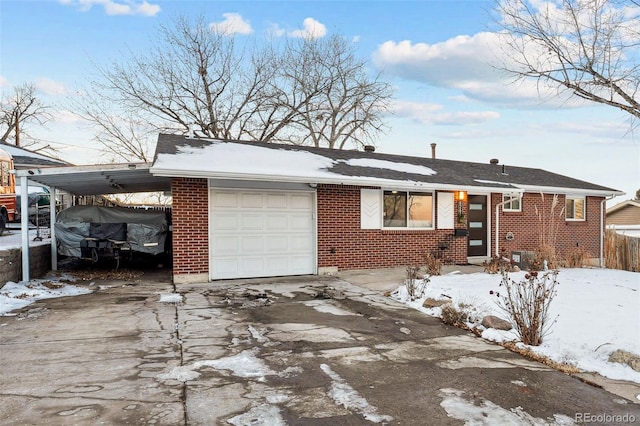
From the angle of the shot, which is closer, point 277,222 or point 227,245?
point 227,245

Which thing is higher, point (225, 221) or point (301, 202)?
point (301, 202)

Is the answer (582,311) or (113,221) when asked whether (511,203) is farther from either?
(113,221)

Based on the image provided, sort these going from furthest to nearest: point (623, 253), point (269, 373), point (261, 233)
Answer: point (623, 253)
point (261, 233)
point (269, 373)

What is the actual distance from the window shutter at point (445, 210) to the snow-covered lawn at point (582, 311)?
260 cm

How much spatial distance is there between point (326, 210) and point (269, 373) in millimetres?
6709

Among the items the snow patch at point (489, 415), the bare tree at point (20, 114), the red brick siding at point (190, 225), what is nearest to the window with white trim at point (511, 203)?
the red brick siding at point (190, 225)

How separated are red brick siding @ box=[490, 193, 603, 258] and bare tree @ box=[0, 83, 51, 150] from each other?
38041mm

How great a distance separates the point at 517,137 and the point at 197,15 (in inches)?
709

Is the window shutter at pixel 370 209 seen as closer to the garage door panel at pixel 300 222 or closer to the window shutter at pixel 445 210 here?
the garage door panel at pixel 300 222

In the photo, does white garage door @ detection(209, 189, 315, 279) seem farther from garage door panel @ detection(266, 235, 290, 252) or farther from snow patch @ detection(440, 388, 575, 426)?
snow patch @ detection(440, 388, 575, 426)

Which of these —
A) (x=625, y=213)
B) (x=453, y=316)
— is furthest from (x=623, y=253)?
(x=625, y=213)

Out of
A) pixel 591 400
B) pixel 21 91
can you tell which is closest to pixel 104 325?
pixel 591 400

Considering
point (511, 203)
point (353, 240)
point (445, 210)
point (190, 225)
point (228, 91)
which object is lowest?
point (353, 240)

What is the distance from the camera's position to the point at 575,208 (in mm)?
15055
